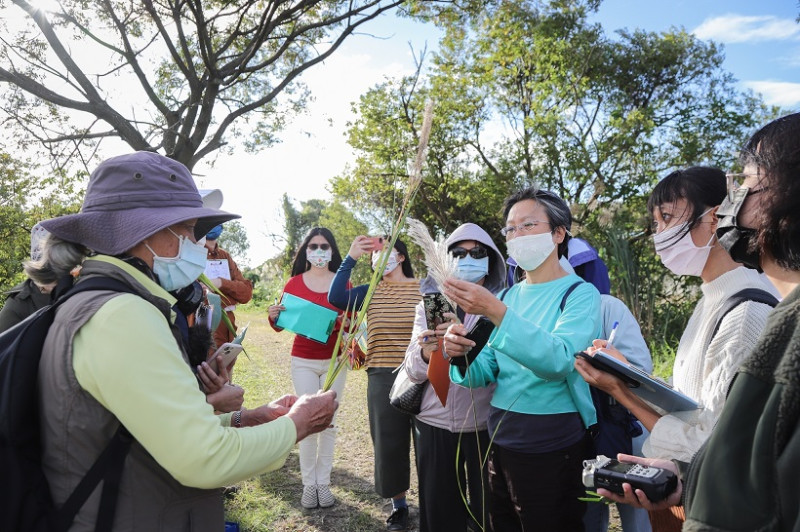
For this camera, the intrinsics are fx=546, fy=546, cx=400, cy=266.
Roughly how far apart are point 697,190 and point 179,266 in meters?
1.97

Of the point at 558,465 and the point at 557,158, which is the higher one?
the point at 557,158

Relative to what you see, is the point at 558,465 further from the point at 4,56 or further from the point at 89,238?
the point at 4,56

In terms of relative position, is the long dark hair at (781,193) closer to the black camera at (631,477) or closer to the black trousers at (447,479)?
the black camera at (631,477)

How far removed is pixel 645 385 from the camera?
1.83m

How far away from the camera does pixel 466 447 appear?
3287 mm

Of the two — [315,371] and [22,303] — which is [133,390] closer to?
[22,303]

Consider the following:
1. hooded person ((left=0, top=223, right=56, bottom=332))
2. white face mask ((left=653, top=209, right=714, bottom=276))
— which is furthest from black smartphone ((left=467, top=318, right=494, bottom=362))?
hooded person ((left=0, top=223, right=56, bottom=332))

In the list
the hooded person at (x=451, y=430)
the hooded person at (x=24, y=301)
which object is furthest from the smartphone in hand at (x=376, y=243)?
the hooded person at (x=24, y=301)

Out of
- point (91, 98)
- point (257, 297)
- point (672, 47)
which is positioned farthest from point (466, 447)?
point (257, 297)

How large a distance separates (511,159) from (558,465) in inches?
413

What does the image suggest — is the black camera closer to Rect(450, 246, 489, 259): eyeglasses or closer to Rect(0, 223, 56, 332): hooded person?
Rect(450, 246, 489, 259): eyeglasses

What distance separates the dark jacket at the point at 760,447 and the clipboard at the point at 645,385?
2.73 feet

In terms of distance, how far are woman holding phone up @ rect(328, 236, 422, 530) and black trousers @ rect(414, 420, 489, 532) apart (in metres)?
0.72

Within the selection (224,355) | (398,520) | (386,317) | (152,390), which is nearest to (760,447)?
(152,390)
